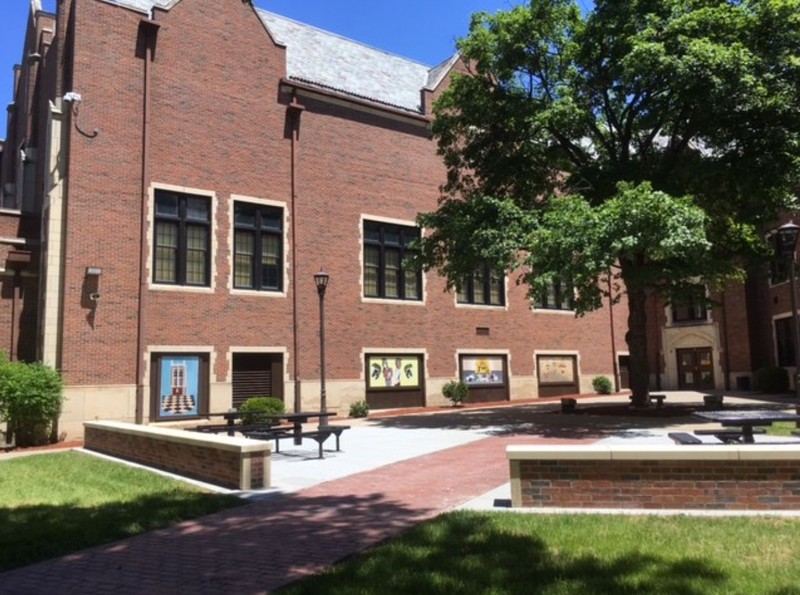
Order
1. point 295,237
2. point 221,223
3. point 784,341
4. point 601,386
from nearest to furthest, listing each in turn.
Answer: point 221,223, point 295,237, point 784,341, point 601,386

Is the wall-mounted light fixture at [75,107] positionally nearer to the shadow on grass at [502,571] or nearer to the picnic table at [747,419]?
the shadow on grass at [502,571]

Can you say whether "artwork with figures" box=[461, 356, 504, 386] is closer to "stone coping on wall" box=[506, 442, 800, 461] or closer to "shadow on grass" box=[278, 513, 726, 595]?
"stone coping on wall" box=[506, 442, 800, 461]

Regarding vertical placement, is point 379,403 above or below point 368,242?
below

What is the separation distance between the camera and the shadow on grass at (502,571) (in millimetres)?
4930

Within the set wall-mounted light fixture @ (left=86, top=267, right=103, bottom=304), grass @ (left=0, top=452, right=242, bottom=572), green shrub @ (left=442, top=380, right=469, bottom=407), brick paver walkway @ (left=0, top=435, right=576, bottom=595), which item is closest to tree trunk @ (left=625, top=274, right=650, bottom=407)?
green shrub @ (left=442, top=380, right=469, bottom=407)

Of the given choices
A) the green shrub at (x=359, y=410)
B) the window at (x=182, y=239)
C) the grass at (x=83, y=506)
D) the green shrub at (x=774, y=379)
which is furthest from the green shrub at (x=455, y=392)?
the grass at (x=83, y=506)

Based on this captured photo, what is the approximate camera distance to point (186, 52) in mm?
21609

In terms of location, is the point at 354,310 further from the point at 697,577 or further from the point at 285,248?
the point at 697,577

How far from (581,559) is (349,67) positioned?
2559 centimetres

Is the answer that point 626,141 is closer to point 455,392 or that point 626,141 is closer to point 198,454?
point 455,392

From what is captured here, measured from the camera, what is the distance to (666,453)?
23.3 feet

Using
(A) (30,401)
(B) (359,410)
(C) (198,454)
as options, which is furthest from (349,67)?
(C) (198,454)

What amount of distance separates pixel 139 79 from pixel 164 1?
4790 mm

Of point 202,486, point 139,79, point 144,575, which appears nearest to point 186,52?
point 139,79
